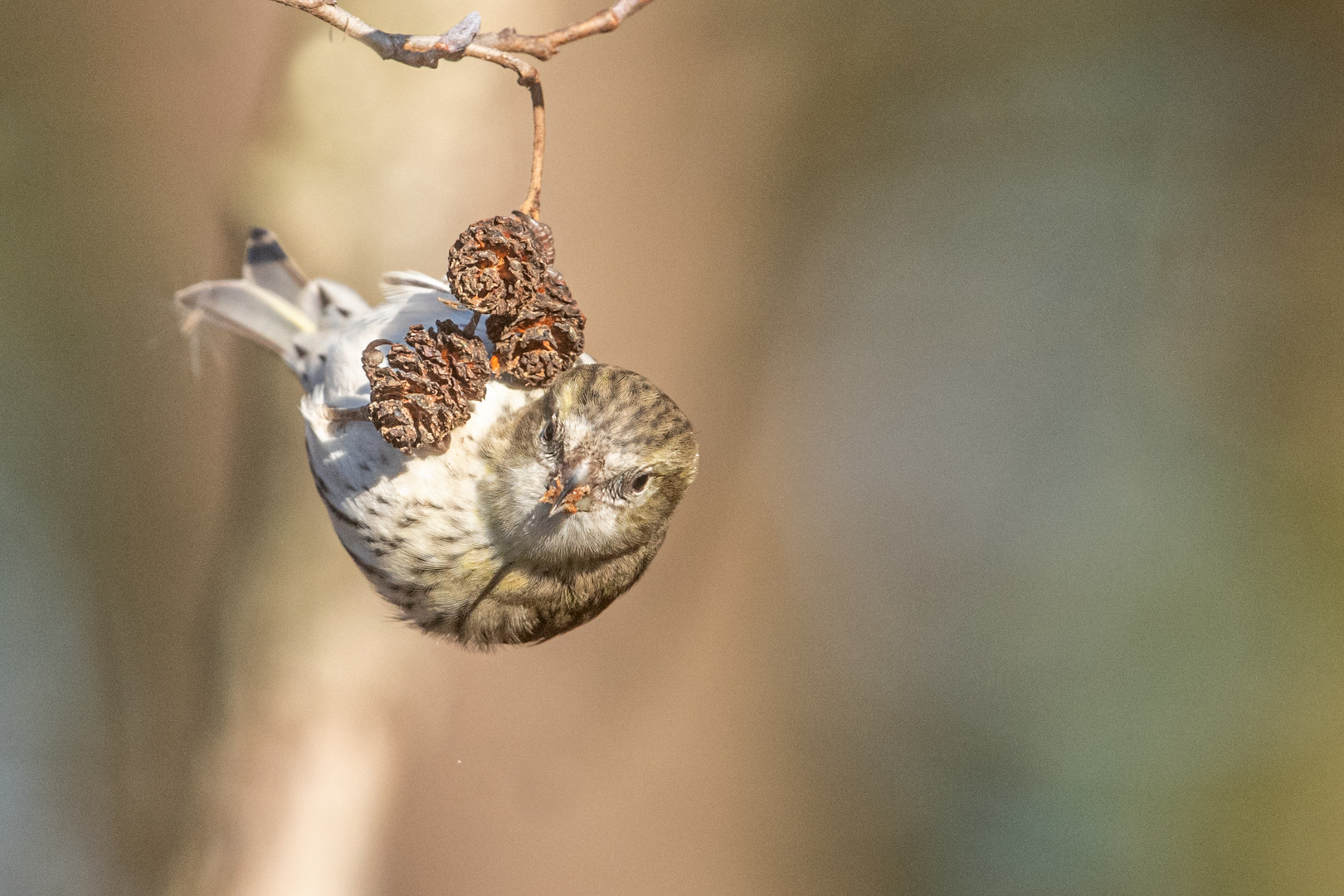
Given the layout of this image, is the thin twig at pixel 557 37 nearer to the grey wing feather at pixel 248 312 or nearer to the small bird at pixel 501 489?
the small bird at pixel 501 489

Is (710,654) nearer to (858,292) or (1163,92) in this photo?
(858,292)

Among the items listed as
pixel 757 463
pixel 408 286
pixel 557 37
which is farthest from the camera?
pixel 757 463

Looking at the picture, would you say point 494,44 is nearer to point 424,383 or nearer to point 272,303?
point 424,383

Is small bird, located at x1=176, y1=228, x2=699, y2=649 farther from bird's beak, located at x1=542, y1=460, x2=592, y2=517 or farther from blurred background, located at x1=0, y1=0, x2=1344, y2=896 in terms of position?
blurred background, located at x1=0, y1=0, x2=1344, y2=896

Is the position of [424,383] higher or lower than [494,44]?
lower

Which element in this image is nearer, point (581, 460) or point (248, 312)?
point (581, 460)

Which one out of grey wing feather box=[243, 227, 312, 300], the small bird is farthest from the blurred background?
the small bird

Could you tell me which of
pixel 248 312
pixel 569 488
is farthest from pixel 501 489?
Answer: pixel 248 312
